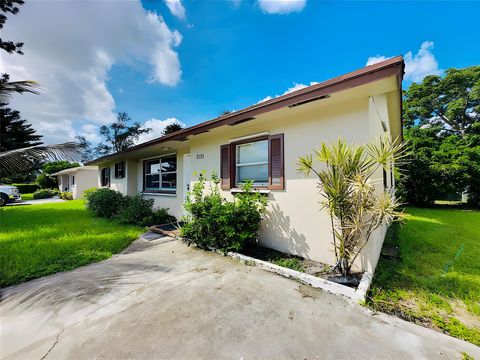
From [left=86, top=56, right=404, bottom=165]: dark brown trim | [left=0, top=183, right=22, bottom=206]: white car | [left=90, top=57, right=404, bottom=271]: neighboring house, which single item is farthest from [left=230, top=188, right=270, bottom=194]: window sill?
[left=0, top=183, right=22, bottom=206]: white car

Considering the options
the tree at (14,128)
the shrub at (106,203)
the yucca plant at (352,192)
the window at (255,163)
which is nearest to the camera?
the yucca plant at (352,192)

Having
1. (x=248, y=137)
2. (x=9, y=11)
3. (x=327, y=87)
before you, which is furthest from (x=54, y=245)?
(x=9, y=11)

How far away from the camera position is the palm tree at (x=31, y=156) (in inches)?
167

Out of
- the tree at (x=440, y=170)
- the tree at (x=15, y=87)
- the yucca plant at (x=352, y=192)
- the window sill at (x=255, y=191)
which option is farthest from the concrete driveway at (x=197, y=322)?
the tree at (x=440, y=170)

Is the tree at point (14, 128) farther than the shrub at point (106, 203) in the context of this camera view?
Yes

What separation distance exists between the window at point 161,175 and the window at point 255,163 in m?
3.60

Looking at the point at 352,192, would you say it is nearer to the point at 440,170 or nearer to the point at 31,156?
the point at 31,156

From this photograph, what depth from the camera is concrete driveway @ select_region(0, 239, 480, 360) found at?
6.48 feet

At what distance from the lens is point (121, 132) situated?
30719mm

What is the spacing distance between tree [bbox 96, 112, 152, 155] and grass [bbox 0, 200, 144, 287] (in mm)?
25748

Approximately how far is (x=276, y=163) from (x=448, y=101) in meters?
21.8

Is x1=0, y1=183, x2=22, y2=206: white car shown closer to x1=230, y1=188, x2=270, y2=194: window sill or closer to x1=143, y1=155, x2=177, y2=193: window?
x1=143, y1=155, x2=177, y2=193: window

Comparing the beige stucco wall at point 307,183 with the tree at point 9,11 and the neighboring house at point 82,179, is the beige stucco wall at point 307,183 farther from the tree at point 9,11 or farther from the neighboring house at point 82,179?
the neighboring house at point 82,179

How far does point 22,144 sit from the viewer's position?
39.4 feet
